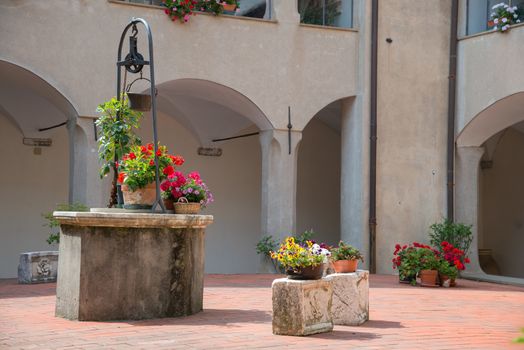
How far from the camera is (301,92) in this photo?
1378cm

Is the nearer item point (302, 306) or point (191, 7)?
point (302, 306)

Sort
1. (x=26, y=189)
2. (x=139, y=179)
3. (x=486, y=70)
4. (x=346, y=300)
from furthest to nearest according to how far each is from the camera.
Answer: (x=26, y=189)
(x=486, y=70)
(x=139, y=179)
(x=346, y=300)

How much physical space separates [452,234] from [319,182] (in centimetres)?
436

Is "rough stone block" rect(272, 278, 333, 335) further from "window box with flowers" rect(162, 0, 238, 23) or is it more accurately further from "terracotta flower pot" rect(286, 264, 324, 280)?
"window box with flowers" rect(162, 0, 238, 23)

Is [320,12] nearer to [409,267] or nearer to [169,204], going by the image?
[409,267]

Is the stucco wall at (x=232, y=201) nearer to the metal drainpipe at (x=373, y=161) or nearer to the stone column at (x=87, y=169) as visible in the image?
the metal drainpipe at (x=373, y=161)

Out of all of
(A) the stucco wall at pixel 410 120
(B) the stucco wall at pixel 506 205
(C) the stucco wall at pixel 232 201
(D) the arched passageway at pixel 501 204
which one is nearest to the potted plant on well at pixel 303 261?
(A) the stucco wall at pixel 410 120

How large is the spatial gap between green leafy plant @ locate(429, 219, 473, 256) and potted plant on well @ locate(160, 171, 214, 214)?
7195 mm

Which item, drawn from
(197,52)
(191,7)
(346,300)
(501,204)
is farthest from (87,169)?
(501,204)

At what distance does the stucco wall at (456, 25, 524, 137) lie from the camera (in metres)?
13.5

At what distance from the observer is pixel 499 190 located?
1877 centimetres

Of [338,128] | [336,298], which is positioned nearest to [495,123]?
[338,128]

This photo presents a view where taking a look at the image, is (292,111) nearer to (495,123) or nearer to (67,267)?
(495,123)

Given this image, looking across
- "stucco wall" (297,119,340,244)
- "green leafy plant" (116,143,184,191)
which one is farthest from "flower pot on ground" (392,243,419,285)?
"stucco wall" (297,119,340,244)
